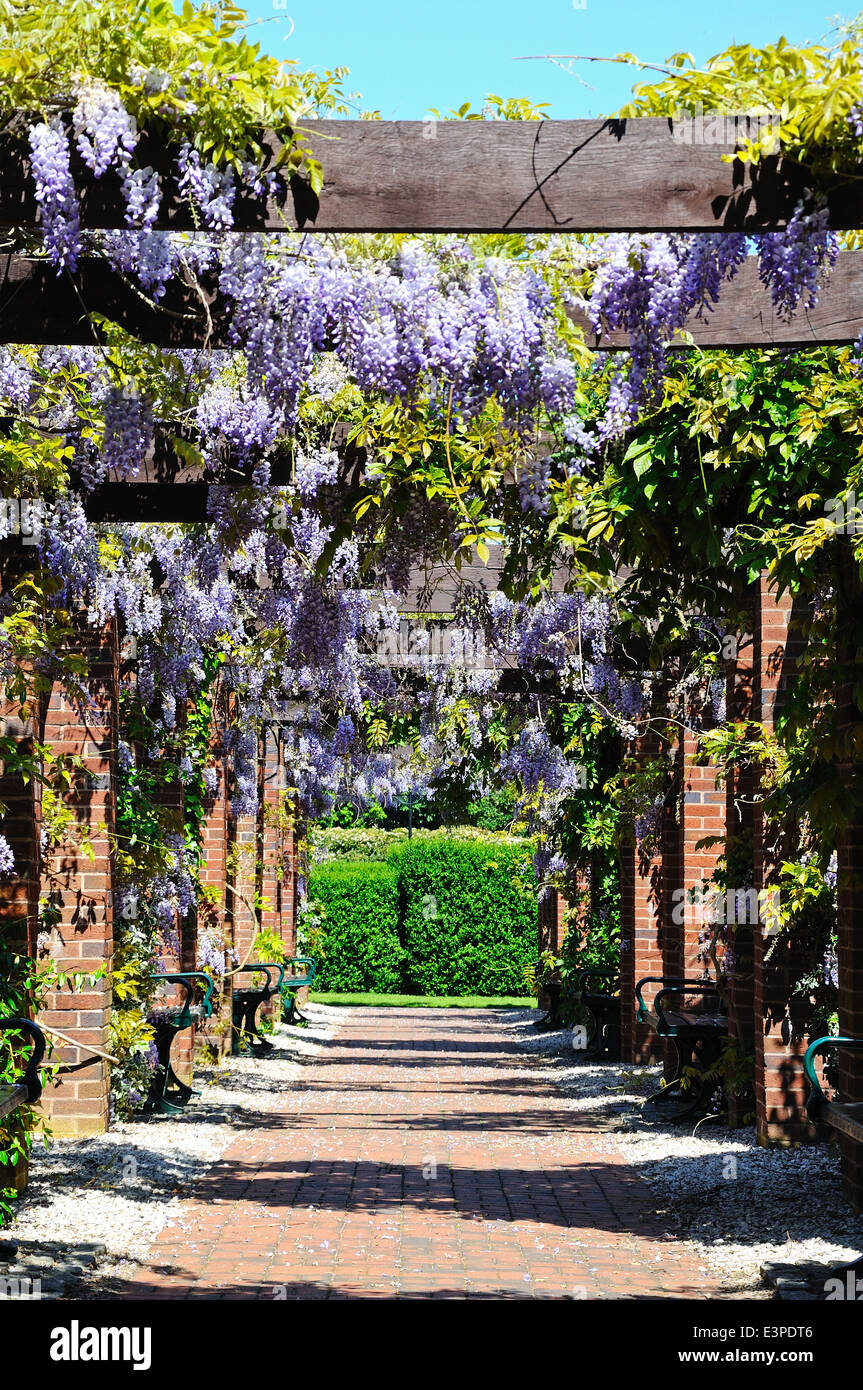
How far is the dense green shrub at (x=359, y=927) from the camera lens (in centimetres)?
2297

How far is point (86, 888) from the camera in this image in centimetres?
753

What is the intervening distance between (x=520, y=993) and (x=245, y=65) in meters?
20.6

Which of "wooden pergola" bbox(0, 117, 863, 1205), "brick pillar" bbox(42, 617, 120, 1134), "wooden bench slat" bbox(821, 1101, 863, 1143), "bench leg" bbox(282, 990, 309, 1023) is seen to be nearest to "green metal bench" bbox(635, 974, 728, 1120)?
"brick pillar" bbox(42, 617, 120, 1134)

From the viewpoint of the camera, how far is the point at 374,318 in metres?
4.39

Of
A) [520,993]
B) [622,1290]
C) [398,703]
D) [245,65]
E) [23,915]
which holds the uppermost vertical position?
[245,65]

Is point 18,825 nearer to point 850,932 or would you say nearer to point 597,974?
point 850,932

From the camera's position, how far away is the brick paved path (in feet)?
16.2

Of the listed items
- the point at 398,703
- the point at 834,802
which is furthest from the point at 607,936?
the point at 834,802

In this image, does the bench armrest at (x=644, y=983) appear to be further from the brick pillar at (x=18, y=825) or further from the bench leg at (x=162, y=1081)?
the brick pillar at (x=18, y=825)

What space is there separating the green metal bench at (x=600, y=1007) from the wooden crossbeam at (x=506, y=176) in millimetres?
9140

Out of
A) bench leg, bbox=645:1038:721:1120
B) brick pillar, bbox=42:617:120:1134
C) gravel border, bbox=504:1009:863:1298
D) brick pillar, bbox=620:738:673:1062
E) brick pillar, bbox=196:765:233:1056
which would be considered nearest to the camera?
gravel border, bbox=504:1009:863:1298

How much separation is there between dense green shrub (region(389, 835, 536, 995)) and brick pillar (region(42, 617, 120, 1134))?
15.2 meters

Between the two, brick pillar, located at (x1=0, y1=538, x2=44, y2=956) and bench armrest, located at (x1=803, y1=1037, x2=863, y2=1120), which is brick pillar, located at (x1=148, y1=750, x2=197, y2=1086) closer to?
brick pillar, located at (x1=0, y1=538, x2=44, y2=956)
